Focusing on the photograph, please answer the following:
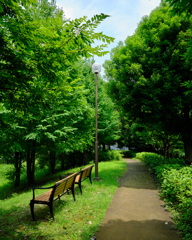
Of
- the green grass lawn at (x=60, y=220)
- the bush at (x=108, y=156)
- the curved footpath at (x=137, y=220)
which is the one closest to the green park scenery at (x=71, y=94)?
the green grass lawn at (x=60, y=220)

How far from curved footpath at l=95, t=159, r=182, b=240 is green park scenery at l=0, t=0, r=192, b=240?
29 cm

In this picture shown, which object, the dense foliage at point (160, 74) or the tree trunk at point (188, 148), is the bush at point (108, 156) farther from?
the tree trunk at point (188, 148)

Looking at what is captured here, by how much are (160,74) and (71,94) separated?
19.5 feet

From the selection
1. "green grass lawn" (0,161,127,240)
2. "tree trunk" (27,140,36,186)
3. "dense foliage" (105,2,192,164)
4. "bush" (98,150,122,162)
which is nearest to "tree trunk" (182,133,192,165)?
"dense foliage" (105,2,192,164)

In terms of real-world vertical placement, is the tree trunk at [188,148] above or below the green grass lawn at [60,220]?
above

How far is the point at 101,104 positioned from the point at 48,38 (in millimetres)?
16867

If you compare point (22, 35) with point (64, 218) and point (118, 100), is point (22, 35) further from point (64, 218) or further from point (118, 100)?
point (118, 100)

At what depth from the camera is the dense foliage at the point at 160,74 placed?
9039mm

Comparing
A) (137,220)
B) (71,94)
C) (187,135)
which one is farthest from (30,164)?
(187,135)

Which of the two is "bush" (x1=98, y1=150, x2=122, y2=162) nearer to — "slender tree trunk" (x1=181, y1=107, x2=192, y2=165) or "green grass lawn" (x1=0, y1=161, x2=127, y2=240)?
"slender tree trunk" (x1=181, y1=107, x2=192, y2=165)

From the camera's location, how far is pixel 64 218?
4.45 meters

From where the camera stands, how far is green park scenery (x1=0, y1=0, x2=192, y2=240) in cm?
274

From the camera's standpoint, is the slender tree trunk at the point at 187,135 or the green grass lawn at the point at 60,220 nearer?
the green grass lawn at the point at 60,220

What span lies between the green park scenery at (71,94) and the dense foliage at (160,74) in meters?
0.05
